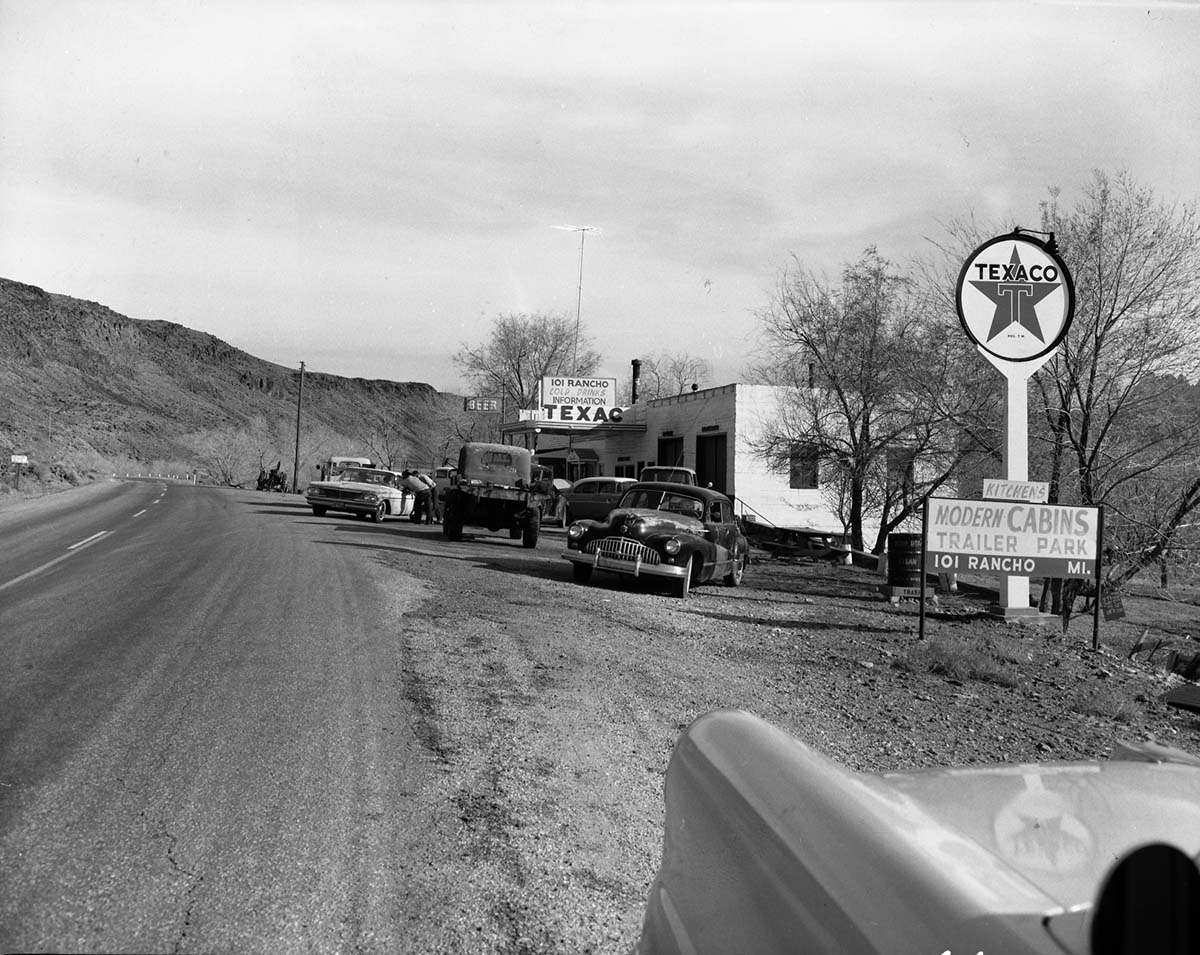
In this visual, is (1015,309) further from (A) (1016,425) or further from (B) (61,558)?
(B) (61,558)

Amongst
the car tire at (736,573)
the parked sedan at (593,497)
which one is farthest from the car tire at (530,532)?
the car tire at (736,573)

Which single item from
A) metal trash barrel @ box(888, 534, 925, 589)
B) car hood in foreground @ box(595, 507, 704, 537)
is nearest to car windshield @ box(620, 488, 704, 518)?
car hood in foreground @ box(595, 507, 704, 537)

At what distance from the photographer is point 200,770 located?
462 cm

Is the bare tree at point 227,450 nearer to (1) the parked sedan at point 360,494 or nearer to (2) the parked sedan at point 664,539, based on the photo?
(1) the parked sedan at point 360,494

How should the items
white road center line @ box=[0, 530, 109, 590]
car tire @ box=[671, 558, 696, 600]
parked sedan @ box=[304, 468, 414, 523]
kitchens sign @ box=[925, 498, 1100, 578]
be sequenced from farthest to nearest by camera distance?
parked sedan @ box=[304, 468, 414, 523] → car tire @ box=[671, 558, 696, 600] → white road center line @ box=[0, 530, 109, 590] → kitchens sign @ box=[925, 498, 1100, 578]

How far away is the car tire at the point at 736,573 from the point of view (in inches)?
623

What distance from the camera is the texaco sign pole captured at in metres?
11.9

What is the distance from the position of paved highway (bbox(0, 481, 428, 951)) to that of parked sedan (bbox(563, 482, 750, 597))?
163 inches

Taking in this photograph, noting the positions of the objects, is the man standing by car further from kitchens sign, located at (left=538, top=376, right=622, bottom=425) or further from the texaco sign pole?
the texaco sign pole

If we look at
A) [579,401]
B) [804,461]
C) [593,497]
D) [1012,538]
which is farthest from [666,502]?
[579,401]

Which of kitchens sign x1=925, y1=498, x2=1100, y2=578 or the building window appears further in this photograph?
the building window

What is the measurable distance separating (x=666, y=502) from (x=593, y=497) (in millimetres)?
12160

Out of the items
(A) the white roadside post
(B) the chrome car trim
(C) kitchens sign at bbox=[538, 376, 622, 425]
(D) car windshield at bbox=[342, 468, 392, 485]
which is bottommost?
(B) the chrome car trim

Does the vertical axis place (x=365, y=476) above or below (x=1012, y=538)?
above
